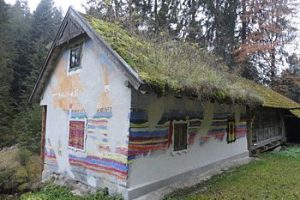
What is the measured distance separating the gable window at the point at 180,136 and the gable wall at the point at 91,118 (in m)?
2.06

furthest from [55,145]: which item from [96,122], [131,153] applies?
[131,153]

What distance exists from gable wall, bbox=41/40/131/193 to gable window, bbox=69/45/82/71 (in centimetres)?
25

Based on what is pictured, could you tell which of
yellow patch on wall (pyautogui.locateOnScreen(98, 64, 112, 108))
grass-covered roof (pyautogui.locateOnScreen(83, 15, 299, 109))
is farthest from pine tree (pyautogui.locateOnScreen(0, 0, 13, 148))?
yellow patch on wall (pyautogui.locateOnScreen(98, 64, 112, 108))

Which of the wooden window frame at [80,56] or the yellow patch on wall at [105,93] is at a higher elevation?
the wooden window frame at [80,56]

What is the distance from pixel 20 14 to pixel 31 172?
93.7 feet

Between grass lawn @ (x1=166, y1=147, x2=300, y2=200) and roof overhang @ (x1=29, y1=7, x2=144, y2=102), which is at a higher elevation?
roof overhang @ (x1=29, y1=7, x2=144, y2=102)

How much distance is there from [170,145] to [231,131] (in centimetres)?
484

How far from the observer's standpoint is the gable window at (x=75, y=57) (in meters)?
9.99

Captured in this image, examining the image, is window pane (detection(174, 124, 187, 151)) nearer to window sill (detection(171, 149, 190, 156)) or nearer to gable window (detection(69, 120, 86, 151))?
window sill (detection(171, 149, 190, 156))

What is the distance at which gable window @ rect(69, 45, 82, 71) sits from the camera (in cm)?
999

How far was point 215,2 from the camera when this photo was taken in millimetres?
25469

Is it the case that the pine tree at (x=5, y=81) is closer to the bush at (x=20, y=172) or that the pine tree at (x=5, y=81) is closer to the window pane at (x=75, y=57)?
the bush at (x=20, y=172)

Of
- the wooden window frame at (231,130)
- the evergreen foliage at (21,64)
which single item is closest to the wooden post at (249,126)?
the wooden window frame at (231,130)

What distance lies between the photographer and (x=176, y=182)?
9125mm
